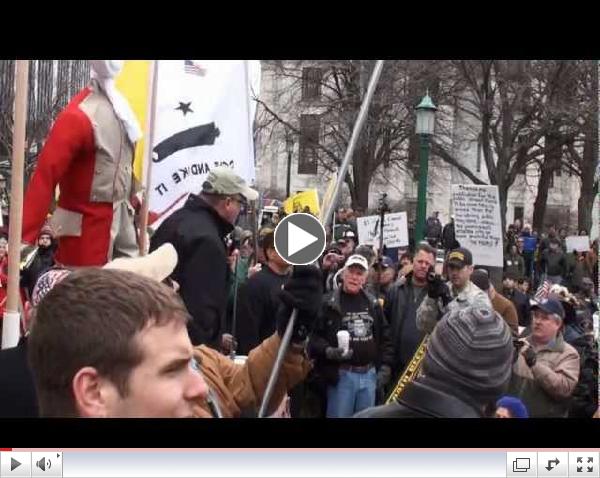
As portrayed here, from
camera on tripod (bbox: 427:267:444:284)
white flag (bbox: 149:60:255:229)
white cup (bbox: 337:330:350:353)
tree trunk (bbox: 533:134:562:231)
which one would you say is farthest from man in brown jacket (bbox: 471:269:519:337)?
tree trunk (bbox: 533:134:562:231)

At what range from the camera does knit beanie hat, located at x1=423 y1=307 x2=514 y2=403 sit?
57.8 inches

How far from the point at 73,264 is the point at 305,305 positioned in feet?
3.14

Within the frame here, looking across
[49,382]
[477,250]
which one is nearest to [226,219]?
[49,382]

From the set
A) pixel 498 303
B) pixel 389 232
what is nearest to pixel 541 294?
pixel 498 303

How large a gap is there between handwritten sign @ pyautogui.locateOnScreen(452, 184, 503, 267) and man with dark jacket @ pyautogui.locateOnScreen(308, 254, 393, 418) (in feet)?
4.72

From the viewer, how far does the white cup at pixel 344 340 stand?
12.8ft

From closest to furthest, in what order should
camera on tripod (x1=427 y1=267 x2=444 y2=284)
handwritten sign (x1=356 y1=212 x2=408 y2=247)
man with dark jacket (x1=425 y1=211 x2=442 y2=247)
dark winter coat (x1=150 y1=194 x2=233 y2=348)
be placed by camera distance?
1. dark winter coat (x1=150 y1=194 x2=233 y2=348)
2. camera on tripod (x1=427 y1=267 x2=444 y2=284)
3. handwritten sign (x1=356 y1=212 x2=408 y2=247)
4. man with dark jacket (x1=425 y1=211 x2=442 y2=247)

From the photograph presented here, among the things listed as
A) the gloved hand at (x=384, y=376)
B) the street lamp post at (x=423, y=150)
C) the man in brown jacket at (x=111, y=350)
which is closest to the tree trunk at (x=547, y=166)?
the street lamp post at (x=423, y=150)

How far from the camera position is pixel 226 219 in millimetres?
2824

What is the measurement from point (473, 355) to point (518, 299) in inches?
187

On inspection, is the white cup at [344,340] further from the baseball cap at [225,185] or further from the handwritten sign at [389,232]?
the handwritten sign at [389,232]

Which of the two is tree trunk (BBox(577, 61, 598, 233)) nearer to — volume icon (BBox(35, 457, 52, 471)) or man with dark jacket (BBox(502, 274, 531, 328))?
man with dark jacket (BBox(502, 274, 531, 328))
